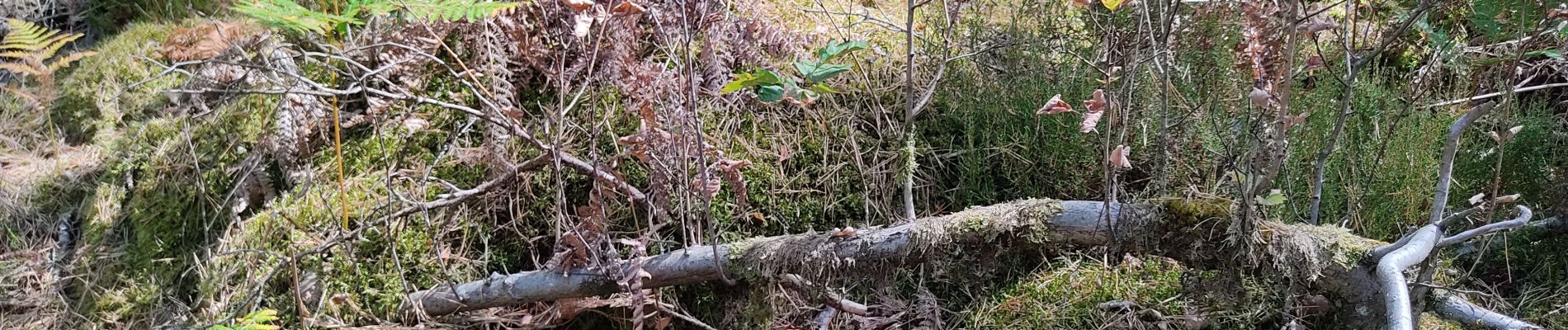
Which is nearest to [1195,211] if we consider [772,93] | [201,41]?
[772,93]

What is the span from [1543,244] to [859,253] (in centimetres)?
192

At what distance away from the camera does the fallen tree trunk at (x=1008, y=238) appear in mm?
2197

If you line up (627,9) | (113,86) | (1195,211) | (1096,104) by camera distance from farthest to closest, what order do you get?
(113,86) → (627,9) → (1195,211) → (1096,104)

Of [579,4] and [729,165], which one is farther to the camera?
[729,165]

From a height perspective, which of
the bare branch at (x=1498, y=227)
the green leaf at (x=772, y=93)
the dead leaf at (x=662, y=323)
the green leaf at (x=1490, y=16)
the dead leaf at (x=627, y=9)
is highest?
the green leaf at (x=1490, y=16)

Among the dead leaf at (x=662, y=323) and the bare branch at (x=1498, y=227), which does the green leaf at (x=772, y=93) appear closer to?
the dead leaf at (x=662, y=323)

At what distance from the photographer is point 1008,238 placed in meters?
2.48

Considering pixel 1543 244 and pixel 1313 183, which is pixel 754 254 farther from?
pixel 1543 244

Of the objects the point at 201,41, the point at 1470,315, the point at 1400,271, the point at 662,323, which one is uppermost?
the point at 201,41

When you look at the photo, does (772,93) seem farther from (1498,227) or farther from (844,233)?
(1498,227)

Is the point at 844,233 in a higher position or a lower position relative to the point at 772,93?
lower

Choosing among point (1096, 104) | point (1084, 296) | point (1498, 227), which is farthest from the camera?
point (1084, 296)

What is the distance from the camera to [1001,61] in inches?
→ 116

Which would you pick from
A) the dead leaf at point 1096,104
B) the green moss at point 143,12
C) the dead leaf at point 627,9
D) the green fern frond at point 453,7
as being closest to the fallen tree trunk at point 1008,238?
the dead leaf at point 1096,104
